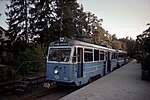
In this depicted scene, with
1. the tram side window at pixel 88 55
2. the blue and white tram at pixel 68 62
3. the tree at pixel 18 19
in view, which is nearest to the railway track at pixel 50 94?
the blue and white tram at pixel 68 62

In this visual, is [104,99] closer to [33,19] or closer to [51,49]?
[51,49]

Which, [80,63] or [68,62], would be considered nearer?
[68,62]

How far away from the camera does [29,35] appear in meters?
31.9

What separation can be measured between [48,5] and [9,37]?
9.53 meters

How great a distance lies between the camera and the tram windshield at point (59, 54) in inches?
438

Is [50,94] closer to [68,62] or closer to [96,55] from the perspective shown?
[68,62]

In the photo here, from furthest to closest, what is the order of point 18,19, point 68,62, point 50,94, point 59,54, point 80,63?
point 18,19, point 80,63, point 59,54, point 50,94, point 68,62

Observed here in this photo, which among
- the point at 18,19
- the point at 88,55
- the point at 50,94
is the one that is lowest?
the point at 50,94

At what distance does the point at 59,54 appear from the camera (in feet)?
37.8

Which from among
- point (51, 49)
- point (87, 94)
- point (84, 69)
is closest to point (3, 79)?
point (51, 49)

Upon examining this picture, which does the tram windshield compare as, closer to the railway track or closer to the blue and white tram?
the blue and white tram

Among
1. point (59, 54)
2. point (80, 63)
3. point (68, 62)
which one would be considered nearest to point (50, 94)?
point (68, 62)

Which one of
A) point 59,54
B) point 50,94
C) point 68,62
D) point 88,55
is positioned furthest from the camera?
point 88,55

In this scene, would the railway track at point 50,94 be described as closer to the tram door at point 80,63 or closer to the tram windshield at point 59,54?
the tram door at point 80,63
